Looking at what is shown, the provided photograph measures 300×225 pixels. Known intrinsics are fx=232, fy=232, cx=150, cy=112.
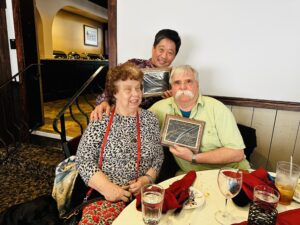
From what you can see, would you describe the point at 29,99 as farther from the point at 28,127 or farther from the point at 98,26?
the point at 98,26

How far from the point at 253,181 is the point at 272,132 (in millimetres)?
1384

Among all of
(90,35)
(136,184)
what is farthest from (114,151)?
(90,35)

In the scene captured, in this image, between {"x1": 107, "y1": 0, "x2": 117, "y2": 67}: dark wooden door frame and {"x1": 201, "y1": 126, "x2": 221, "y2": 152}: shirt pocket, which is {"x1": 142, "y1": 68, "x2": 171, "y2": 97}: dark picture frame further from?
{"x1": 107, "y1": 0, "x2": 117, "y2": 67}: dark wooden door frame

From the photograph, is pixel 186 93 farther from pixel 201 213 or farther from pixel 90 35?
pixel 90 35

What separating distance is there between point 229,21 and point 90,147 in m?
1.67

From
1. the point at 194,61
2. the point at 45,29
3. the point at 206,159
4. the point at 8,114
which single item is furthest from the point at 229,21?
the point at 45,29

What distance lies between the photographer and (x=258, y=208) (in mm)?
779

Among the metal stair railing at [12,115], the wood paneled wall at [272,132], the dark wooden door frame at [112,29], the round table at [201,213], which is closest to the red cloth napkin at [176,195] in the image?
the round table at [201,213]

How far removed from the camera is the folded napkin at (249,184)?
94 centimetres

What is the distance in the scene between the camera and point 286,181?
3.25 feet

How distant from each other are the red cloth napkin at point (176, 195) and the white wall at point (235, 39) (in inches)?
56.7

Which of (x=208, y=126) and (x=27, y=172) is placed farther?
(x=27, y=172)

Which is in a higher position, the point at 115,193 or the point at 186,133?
the point at 186,133

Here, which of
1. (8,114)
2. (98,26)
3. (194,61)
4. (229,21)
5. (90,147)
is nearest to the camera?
(90,147)
